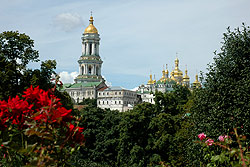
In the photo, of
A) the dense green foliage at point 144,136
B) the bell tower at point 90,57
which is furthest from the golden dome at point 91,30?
the dense green foliage at point 144,136

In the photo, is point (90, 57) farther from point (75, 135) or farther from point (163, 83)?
point (75, 135)

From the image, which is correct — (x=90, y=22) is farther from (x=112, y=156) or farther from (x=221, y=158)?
(x=221, y=158)

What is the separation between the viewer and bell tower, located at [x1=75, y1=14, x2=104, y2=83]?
125125 mm

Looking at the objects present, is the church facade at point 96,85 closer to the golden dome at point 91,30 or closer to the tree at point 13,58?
the golden dome at point 91,30

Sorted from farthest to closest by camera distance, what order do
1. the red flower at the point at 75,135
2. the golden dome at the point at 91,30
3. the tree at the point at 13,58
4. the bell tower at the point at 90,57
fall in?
the golden dome at the point at 91,30, the bell tower at the point at 90,57, the tree at the point at 13,58, the red flower at the point at 75,135

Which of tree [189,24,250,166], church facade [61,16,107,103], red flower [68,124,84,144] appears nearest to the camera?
red flower [68,124,84,144]

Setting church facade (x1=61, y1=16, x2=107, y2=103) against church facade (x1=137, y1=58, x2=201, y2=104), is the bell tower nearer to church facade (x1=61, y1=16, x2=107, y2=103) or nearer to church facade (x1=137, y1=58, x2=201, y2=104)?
church facade (x1=61, y1=16, x2=107, y2=103)

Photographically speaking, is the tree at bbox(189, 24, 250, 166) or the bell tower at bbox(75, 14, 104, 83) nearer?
the tree at bbox(189, 24, 250, 166)

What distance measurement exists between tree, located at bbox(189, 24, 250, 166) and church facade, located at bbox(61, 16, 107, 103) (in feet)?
352

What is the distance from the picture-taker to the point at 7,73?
77.6 feet

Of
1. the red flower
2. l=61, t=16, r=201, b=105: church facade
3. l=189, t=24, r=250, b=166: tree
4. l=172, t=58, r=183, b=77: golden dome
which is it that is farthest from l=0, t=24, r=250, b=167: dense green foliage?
l=172, t=58, r=183, b=77: golden dome

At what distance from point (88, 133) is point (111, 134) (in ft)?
6.21

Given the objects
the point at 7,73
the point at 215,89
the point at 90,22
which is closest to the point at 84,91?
the point at 90,22

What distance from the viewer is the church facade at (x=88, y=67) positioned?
12394 cm
